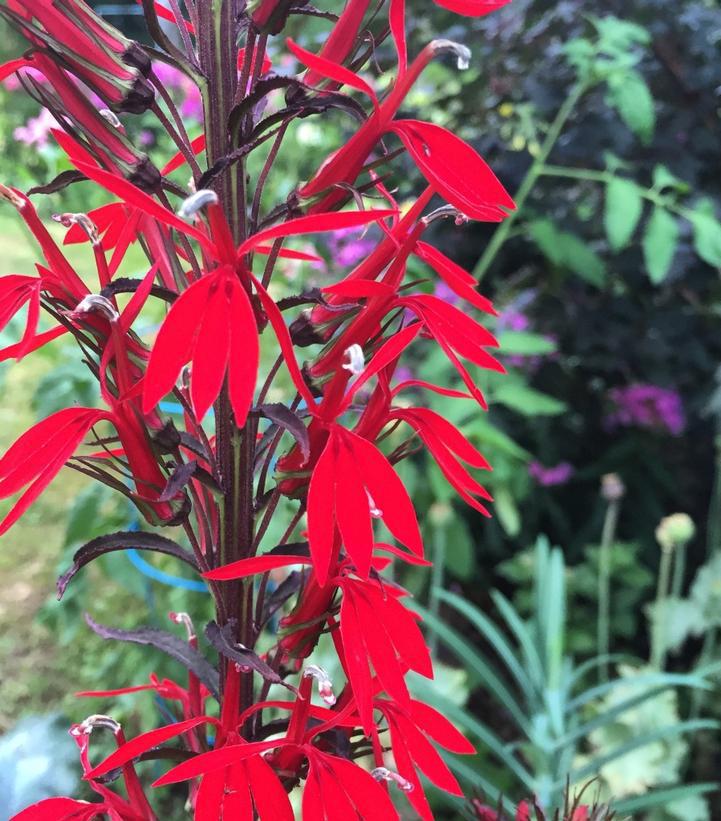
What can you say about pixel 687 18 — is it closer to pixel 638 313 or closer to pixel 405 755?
pixel 638 313

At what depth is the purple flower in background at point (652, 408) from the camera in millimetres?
1324

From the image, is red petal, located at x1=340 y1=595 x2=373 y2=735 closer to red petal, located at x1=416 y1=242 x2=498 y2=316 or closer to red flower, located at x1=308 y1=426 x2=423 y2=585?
red flower, located at x1=308 y1=426 x2=423 y2=585

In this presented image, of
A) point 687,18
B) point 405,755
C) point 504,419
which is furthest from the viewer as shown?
point 504,419

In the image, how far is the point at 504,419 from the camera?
1.31m

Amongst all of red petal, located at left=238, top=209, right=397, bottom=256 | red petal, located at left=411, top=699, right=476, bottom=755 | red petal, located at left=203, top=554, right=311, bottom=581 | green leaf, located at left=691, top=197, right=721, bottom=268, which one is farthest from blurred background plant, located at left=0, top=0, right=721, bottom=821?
red petal, located at left=238, top=209, right=397, bottom=256

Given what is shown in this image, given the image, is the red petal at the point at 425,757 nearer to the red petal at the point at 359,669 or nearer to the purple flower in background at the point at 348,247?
the red petal at the point at 359,669

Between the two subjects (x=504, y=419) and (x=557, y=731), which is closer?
(x=557, y=731)

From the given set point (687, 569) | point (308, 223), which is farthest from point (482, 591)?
point (308, 223)

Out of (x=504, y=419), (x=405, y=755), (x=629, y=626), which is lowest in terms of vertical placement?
(x=629, y=626)

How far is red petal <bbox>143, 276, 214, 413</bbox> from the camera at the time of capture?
28cm

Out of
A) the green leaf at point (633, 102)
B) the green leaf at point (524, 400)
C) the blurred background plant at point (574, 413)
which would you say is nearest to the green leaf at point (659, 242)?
the blurred background plant at point (574, 413)

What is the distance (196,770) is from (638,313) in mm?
1239

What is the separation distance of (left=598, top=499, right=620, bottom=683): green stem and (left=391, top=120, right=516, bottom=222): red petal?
0.96 metres

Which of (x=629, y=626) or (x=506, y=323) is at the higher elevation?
(x=506, y=323)
